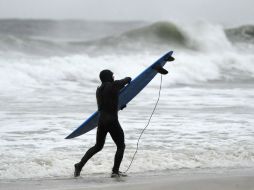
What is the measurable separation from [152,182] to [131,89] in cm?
158

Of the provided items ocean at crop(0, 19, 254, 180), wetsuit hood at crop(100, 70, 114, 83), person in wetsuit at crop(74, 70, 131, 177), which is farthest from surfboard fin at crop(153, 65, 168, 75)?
ocean at crop(0, 19, 254, 180)

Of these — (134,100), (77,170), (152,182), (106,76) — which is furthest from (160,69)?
(134,100)

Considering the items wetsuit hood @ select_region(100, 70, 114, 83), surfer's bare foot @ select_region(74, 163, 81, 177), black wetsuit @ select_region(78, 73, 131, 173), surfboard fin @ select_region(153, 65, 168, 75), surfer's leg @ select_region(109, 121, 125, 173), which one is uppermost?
surfboard fin @ select_region(153, 65, 168, 75)

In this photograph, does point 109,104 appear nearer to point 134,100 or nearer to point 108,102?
point 108,102

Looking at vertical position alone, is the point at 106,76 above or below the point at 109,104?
above

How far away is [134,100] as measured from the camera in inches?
555

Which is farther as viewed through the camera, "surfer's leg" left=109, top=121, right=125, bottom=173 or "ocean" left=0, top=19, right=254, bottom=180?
"ocean" left=0, top=19, right=254, bottom=180

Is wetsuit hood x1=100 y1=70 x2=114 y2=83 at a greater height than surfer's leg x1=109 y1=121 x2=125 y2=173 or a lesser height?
greater

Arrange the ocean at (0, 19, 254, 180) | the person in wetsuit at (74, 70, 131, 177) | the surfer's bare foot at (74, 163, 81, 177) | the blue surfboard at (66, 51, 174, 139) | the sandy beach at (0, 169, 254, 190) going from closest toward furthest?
the sandy beach at (0, 169, 254, 190), the person in wetsuit at (74, 70, 131, 177), the surfer's bare foot at (74, 163, 81, 177), the blue surfboard at (66, 51, 174, 139), the ocean at (0, 19, 254, 180)

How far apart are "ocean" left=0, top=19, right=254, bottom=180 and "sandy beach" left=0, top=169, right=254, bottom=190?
1.61 ft

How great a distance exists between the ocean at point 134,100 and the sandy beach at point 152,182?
491mm

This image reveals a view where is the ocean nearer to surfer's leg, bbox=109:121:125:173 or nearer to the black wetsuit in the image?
surfer's leg, bbox=109:121:125:173

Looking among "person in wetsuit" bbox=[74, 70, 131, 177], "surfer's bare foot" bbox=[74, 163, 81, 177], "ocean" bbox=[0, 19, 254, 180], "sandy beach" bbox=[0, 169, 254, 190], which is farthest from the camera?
"ocean" bbox=[0, 19, 254, 180]

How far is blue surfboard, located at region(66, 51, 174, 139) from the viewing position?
24.7 ft
